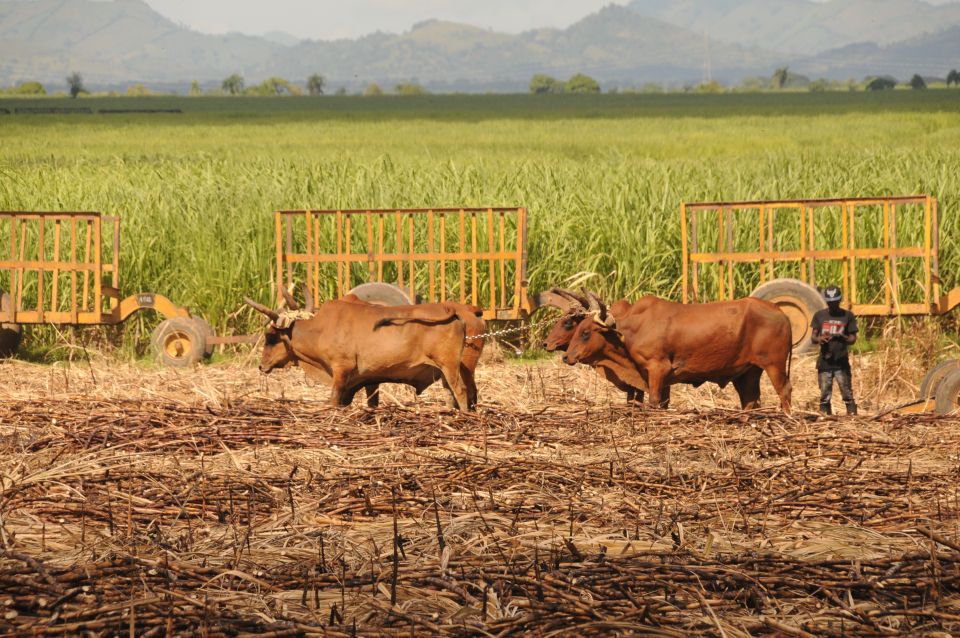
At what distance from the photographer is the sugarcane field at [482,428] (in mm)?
4523

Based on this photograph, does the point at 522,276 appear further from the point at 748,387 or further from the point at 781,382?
the point at 781,382

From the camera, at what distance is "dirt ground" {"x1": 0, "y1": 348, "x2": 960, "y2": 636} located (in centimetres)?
437

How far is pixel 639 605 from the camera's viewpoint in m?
4.41

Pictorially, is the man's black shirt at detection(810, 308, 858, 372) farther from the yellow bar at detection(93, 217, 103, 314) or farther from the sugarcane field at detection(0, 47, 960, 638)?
the yellow bar at detection(93, 217, 103, 314)

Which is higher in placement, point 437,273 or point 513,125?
point 513,125

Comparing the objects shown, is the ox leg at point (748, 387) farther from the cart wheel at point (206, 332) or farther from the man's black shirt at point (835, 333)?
the cart wheel at point (206, 332)

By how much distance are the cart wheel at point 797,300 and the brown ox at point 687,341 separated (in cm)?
201

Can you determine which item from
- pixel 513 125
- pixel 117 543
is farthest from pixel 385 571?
pixel 513 125

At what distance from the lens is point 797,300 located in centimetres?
1208

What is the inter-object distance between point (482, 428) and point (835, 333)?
14.0 ft

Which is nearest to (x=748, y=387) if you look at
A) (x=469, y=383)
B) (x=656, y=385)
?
(x=656, y=385)

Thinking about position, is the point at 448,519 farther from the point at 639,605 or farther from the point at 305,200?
the point at 305,200

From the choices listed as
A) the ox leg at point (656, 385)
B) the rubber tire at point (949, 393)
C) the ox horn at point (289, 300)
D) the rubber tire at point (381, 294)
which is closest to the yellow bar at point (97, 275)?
the rubber tire at point (381, 294)

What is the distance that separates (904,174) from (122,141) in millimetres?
29761
